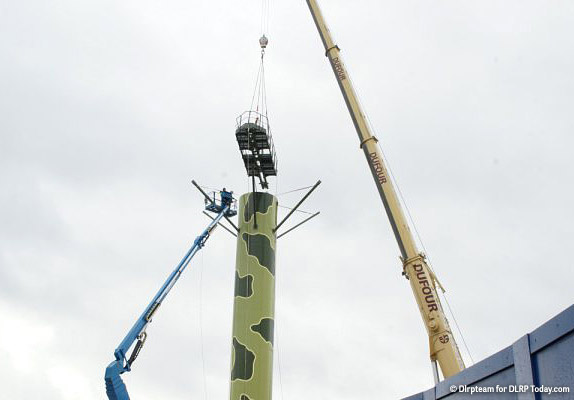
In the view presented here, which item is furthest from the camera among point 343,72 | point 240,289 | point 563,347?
point 343,72

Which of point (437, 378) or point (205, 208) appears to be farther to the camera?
point (205, 208)

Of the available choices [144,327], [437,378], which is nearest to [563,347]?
[437,378]

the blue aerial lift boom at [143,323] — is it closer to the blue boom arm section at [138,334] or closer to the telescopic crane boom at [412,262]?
the blue boom arm section at [138,334]

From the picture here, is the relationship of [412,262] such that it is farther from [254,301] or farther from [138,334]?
[138,334]

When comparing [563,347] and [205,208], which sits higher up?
[205,208]

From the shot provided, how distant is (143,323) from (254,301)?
4220 mm

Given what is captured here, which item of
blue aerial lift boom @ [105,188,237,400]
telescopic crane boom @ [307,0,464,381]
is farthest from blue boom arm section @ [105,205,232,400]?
telescopic crane boom @ [307,0,464,381]

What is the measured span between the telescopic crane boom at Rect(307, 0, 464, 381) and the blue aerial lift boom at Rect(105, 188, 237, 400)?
528cm

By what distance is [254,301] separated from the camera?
15.3 meters

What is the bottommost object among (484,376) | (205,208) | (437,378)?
(484,376)

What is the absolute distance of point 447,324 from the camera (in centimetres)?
1353

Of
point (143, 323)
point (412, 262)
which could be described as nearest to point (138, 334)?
point (143, 323)

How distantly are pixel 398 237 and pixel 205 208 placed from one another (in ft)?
24.6

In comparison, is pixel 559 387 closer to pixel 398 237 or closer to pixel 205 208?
pixel 398 237
